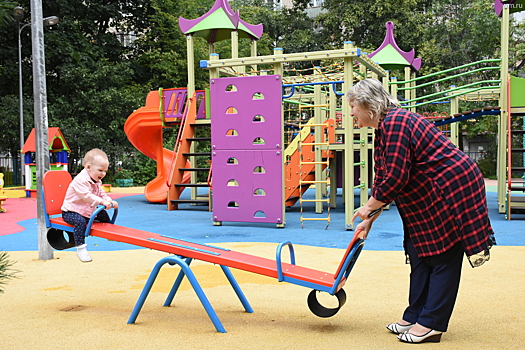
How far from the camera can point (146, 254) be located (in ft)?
22.8

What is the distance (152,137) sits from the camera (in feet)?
50.2

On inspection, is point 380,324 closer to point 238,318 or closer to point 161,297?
point 238,318

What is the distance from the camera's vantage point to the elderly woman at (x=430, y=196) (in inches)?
126

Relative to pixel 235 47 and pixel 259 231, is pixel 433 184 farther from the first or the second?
pixel 235 47

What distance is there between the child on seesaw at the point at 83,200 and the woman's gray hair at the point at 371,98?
2402 mm

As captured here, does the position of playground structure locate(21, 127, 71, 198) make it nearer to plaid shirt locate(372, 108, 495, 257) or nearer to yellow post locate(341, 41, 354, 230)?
yellow post locate(341, 41, 354, 230)

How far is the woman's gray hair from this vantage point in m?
3.34

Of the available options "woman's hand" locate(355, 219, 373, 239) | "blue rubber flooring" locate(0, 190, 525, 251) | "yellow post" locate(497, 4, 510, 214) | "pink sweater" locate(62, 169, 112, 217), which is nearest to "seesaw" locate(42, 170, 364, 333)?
"woman's hand" locate(355, 219, 373, 239)

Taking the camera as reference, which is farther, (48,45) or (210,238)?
(48,45)

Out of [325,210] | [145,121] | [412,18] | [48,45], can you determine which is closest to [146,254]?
[325,210]

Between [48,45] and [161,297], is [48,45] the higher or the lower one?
the higher one

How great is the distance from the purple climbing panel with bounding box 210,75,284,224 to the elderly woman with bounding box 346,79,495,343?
6163 mm

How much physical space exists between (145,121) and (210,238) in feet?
23.1

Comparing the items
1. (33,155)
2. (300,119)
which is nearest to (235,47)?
(300,119)
